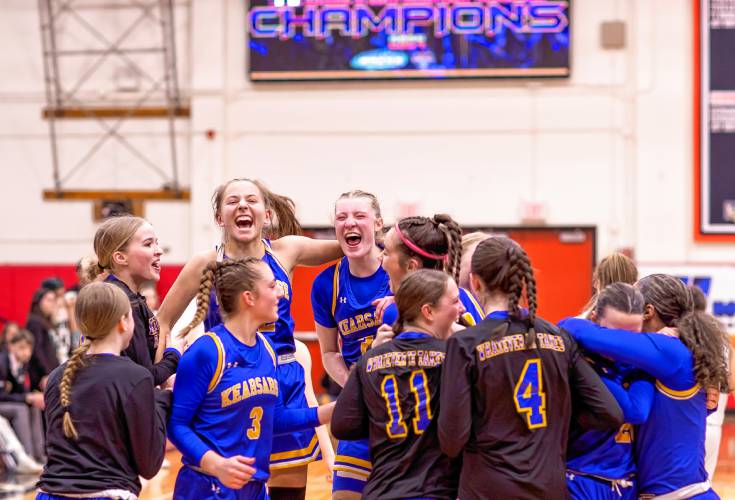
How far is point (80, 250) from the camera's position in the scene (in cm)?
1325

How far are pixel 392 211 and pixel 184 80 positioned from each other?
3.43 metres

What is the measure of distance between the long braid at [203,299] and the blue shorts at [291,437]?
0.88 m

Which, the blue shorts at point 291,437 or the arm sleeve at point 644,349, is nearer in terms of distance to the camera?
the arm sleeve at point 644,349

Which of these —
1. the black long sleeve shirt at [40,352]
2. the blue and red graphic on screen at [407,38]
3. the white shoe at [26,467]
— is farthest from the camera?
the blue and red graphic on screen at [407,38]

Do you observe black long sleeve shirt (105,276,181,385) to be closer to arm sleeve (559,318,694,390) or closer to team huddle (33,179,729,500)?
team huddle (33,179,729,500)

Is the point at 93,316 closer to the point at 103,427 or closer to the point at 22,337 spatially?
the point at 103,427

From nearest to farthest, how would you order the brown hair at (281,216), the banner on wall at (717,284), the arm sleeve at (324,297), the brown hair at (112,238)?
the brown hair at (112,238) → the arm sleeve at (324,297) → the brown hair at (281,216) → the banner on wall at (717,284)

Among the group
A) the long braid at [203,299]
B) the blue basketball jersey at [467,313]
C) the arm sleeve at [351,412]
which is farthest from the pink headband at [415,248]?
the long braid at [203,299]

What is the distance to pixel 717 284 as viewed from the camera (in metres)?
12.2

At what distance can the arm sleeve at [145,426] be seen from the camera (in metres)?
3.33

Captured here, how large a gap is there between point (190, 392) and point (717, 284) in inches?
399

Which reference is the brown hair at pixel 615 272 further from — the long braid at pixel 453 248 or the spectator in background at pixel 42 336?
the spectator in background at pixel 42 336

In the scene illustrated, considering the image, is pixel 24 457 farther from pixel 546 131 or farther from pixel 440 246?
pixel 546 131

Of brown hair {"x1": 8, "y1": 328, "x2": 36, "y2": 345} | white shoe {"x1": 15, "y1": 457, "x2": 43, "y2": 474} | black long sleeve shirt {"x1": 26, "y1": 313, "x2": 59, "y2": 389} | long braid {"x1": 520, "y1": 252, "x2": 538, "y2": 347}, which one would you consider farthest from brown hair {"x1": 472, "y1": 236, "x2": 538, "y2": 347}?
brown hair {"x1": 8, "y1": 328, "x2": 36, "y2": 345}
